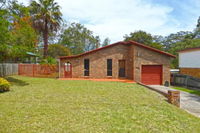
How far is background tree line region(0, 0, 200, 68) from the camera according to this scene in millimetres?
10317

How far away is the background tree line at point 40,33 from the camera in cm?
1032

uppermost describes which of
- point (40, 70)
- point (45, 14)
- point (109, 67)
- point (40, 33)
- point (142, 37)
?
point (142, 37)

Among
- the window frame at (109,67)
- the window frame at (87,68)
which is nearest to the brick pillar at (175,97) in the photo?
the window frame at (109,67)

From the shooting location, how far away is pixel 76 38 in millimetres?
37844

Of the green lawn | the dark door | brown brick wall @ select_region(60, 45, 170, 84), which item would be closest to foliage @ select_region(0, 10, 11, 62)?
the green lawn

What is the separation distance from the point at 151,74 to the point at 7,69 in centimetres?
1676

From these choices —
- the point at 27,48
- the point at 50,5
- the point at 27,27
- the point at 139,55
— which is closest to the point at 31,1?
the point at 50,5

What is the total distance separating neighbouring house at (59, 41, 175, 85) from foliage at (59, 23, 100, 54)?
21.8 meters

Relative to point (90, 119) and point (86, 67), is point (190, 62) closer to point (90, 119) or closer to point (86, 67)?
point (86, 67)

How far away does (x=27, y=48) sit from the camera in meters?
11.0

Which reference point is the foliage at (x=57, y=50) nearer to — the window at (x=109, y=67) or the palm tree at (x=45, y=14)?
the palm tree at (x=45, y=14)

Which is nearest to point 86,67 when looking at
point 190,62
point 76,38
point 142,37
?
point 190,62

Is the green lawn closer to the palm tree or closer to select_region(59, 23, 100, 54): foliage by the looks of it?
the palm tree

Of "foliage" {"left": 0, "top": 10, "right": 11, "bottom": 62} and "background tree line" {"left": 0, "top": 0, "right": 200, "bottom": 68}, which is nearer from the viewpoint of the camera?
"foliage" {"left": 0, "top": 10, "right": 11, "bottom": 62}
